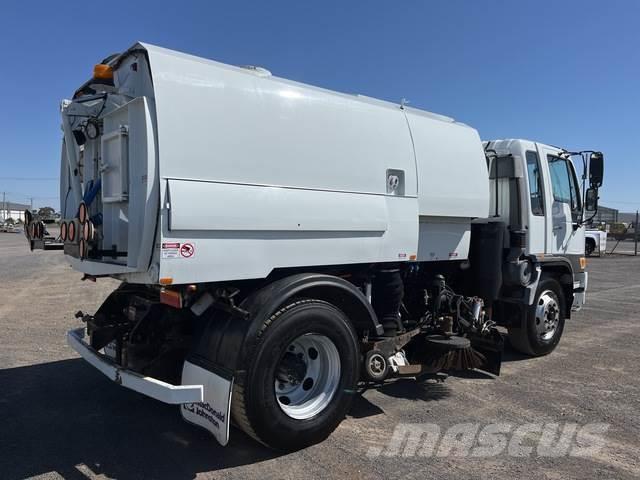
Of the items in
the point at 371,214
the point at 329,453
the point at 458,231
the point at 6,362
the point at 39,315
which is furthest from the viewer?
the point at 39,315

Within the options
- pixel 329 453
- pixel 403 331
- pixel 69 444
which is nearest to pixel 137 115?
pixel 69 444

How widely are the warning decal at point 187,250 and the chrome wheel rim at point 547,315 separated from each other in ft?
16.2

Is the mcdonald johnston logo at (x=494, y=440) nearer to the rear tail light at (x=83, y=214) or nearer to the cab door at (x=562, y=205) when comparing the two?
the rear tail light at (x=83, y=214)

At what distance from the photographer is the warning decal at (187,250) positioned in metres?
3.39

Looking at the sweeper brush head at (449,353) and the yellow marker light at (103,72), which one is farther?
the sweeper brush head at (449,353)

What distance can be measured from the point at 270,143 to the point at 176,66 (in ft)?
2.86

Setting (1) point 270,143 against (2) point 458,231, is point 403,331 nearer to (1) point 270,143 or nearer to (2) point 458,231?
(2) point 458,231

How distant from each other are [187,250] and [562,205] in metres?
5.59

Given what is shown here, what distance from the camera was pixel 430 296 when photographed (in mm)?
5637

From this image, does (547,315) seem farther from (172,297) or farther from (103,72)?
(103,72)

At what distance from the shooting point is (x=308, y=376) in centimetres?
419

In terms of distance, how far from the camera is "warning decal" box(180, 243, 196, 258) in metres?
3.39

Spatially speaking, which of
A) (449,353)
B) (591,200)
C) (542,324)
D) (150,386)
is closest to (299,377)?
(150,386)

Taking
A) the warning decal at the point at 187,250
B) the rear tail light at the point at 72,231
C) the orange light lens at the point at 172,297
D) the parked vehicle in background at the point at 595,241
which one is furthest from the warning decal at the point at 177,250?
the parked vehicle in background at the point at 595,241
